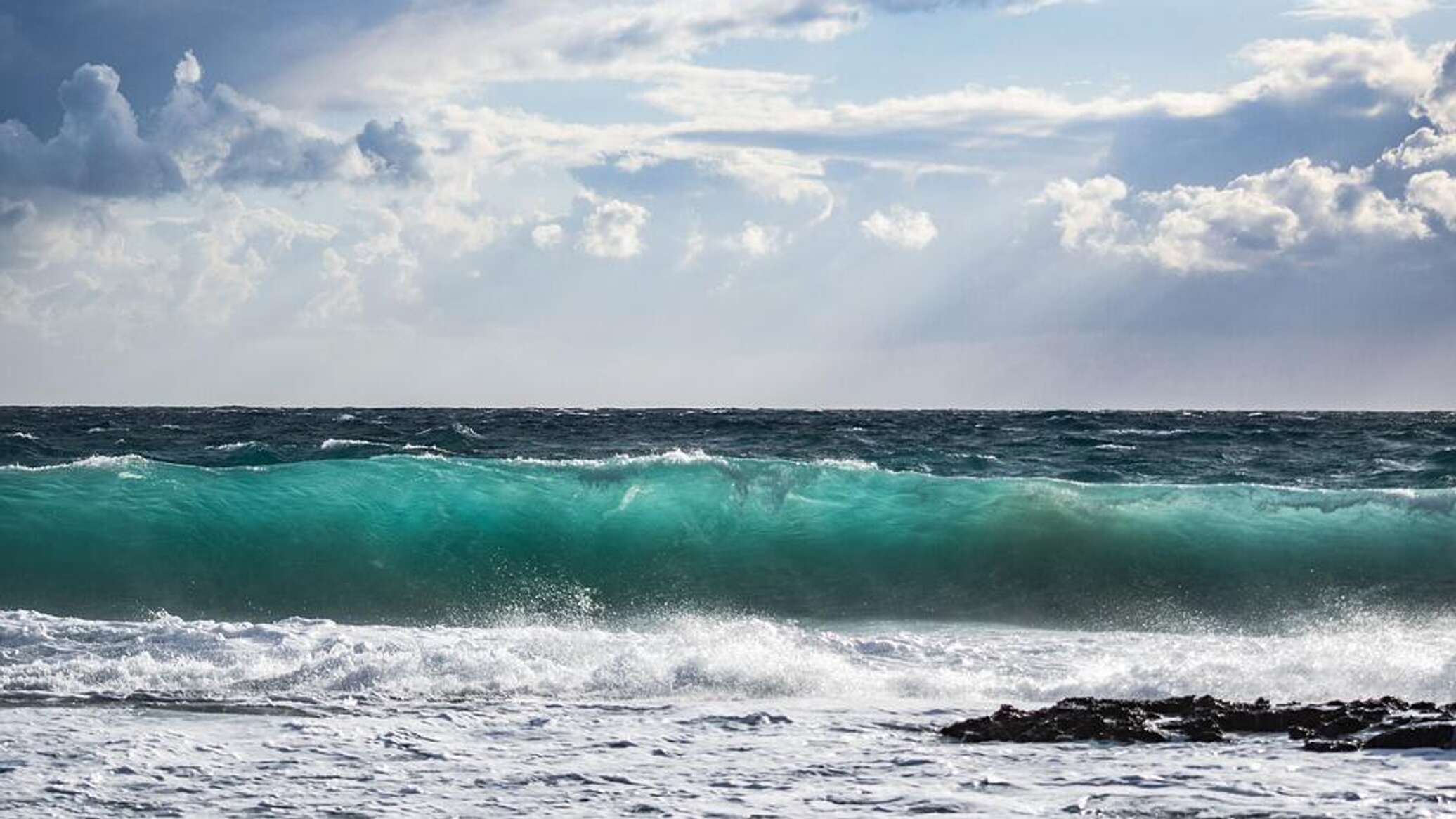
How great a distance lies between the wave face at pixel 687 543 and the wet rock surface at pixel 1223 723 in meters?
6.10

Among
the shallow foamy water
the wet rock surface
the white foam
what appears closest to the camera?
the shallow foamy water

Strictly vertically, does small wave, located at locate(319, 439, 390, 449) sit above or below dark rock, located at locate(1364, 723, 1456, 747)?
above

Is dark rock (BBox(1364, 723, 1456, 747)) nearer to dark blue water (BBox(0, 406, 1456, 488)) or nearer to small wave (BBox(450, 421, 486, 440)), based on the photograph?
dark blue water (BBox(0, 406, 1456, 488))

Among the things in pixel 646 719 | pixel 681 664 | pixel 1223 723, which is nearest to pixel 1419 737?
pixel 1223 723

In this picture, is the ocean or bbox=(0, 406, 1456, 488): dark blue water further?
bbox=(0, 406, 1456, 488): dark blue water

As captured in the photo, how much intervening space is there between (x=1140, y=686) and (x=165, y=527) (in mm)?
13904

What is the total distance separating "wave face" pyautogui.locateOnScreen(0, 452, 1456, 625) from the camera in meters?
16.3

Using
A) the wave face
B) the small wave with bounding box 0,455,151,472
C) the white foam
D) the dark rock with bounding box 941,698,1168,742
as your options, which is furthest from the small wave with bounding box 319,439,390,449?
the dark rock with bounding box 941,698,1168,742

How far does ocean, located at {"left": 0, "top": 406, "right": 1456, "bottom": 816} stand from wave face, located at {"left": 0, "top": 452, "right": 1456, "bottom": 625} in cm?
7

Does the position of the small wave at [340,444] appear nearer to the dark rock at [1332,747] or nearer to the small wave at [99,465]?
the small wave at [99,465]

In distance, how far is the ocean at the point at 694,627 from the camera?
7.45m

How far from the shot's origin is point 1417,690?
1053cm

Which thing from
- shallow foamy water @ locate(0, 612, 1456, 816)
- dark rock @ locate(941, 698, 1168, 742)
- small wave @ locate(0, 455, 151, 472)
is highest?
small wave @ locate(0, 455, 151, 472)

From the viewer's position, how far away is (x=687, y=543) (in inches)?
730
